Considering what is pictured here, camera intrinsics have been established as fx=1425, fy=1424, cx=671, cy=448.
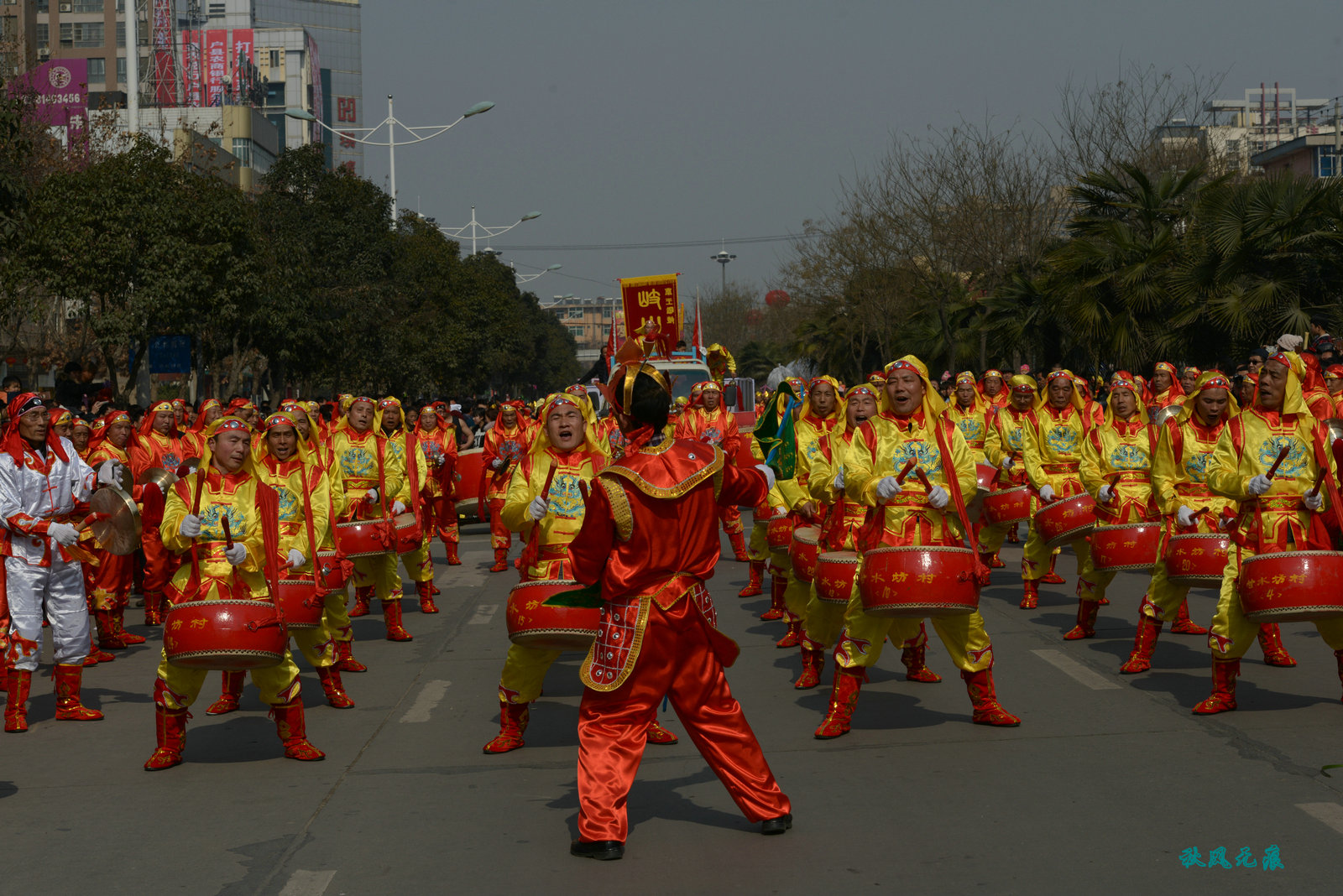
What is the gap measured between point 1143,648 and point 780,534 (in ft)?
9.43

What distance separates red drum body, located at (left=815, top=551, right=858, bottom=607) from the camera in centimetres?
807

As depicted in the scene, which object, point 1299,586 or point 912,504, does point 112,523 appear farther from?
point 1299,586

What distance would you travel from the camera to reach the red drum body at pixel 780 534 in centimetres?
1086

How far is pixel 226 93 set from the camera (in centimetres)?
11412

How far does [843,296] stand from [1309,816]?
44.8m

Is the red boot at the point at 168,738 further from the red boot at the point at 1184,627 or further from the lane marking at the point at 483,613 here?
the red boot at the point at 1184,627

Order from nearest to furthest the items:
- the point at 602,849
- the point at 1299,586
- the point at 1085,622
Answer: the point at 602,849, the point at 1299,586, the point at 1085,622

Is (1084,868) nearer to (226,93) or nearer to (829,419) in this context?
(829,419)

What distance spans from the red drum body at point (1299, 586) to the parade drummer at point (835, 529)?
2.02 m

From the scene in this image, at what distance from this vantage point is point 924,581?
7000mm

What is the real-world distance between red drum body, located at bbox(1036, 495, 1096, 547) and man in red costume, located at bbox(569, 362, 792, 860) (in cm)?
577

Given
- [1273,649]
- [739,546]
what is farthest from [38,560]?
[739,546]

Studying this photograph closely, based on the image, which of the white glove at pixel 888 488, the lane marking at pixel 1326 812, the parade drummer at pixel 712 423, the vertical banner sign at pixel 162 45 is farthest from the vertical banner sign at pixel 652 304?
the vertical banner sign at pixel 162 45

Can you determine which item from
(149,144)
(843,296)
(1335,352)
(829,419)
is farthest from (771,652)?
(843,296)
